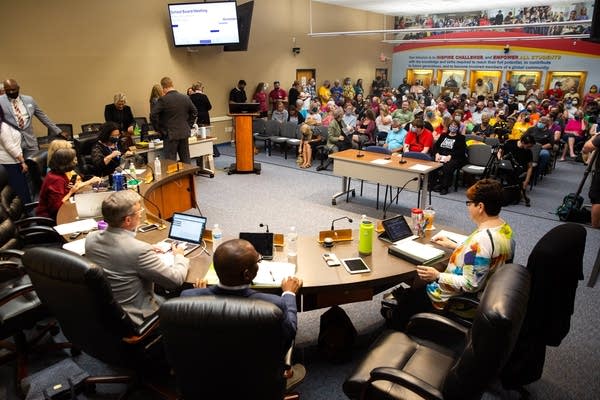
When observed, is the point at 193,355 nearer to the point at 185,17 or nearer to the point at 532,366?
the point at 532,366

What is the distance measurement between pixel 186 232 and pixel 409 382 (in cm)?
180

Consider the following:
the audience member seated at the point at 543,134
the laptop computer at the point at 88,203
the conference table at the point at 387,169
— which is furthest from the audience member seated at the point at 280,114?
the laptop computer at the point at 88,203

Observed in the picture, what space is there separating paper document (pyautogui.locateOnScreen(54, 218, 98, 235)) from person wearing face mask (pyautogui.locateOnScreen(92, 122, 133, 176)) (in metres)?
1.91

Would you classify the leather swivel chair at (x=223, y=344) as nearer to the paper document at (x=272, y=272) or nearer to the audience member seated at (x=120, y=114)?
the paper document at (x=272, y=272)

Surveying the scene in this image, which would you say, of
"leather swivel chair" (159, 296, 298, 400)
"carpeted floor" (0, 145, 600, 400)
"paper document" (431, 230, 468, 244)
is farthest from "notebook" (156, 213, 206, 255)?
"paper document" (431, 230, 468, 244)

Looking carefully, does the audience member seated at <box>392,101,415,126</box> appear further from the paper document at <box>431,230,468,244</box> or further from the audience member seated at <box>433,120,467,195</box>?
the paper document at <box>431,230,468,244</box>

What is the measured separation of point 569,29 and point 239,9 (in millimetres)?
10544

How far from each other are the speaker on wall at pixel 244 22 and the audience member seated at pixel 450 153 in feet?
17.9

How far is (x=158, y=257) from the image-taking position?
7.51 ft

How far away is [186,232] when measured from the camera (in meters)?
2.88

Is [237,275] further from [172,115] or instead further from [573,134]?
[573,134]

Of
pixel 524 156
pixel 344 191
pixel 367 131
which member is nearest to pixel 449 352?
pixel 344 191

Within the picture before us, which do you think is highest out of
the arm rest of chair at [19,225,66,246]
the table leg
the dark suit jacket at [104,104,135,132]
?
the dark suit jacket at [104,104,135,132]

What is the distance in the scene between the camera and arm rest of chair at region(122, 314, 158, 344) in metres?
2.10
